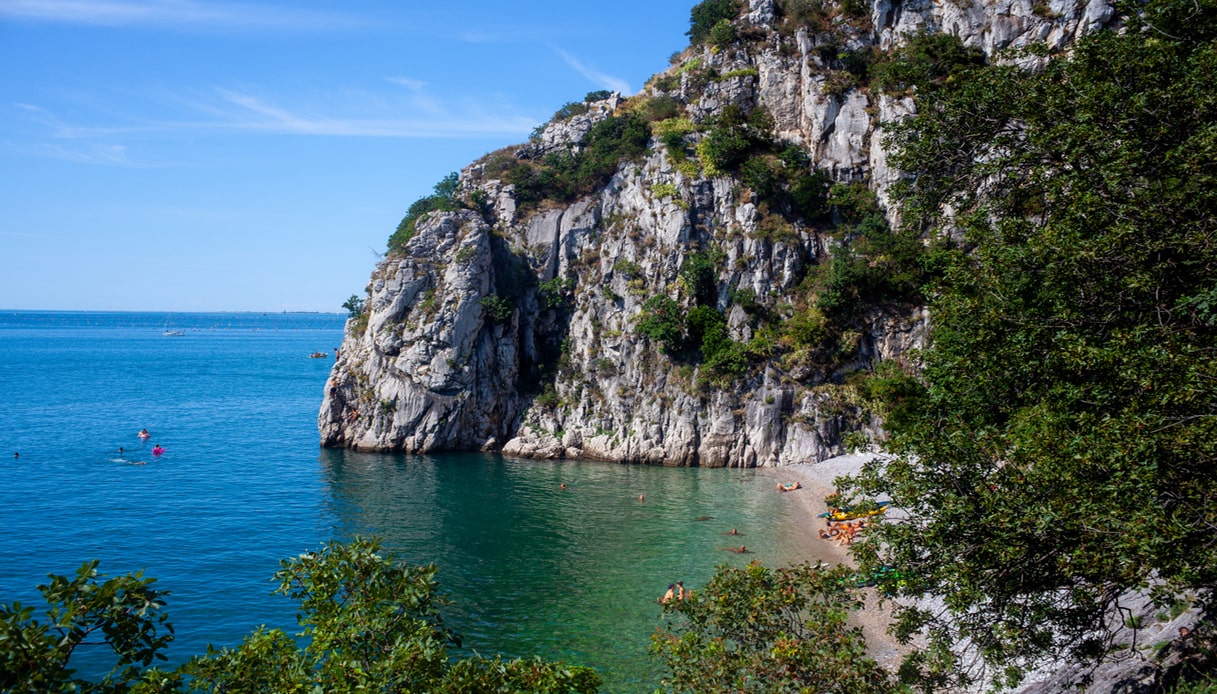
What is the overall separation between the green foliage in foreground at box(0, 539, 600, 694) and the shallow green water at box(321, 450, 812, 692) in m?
12.3

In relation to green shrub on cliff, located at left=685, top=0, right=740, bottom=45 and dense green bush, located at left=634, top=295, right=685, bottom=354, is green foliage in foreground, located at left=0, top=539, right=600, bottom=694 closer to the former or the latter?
dense green bush, located at left=634, top=295, right=685, bottom=354

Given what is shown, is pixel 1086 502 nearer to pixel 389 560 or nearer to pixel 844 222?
pixel 389 560

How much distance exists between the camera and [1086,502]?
10805 millimetres

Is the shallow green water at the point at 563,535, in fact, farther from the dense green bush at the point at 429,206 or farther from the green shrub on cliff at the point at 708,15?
the green shrub on cliff at the point at 708,15

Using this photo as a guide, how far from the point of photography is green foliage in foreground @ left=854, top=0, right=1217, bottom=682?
34.6ft

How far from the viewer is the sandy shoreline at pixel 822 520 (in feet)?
77.2

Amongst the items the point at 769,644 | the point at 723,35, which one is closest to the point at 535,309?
the point at 723,35

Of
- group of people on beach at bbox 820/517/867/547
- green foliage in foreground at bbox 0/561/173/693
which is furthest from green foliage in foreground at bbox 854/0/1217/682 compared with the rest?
group of people on beach at bbox 820/517/867/547

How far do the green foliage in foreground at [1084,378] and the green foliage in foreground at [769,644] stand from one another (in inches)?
65.1

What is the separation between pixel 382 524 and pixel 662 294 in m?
25.2

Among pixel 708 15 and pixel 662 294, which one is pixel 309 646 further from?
pixel 708 15

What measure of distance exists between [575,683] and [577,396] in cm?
4443

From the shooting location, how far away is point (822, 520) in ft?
122

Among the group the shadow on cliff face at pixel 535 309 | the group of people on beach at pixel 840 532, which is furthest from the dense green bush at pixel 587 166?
the group of people on beach at pixel 840 532
